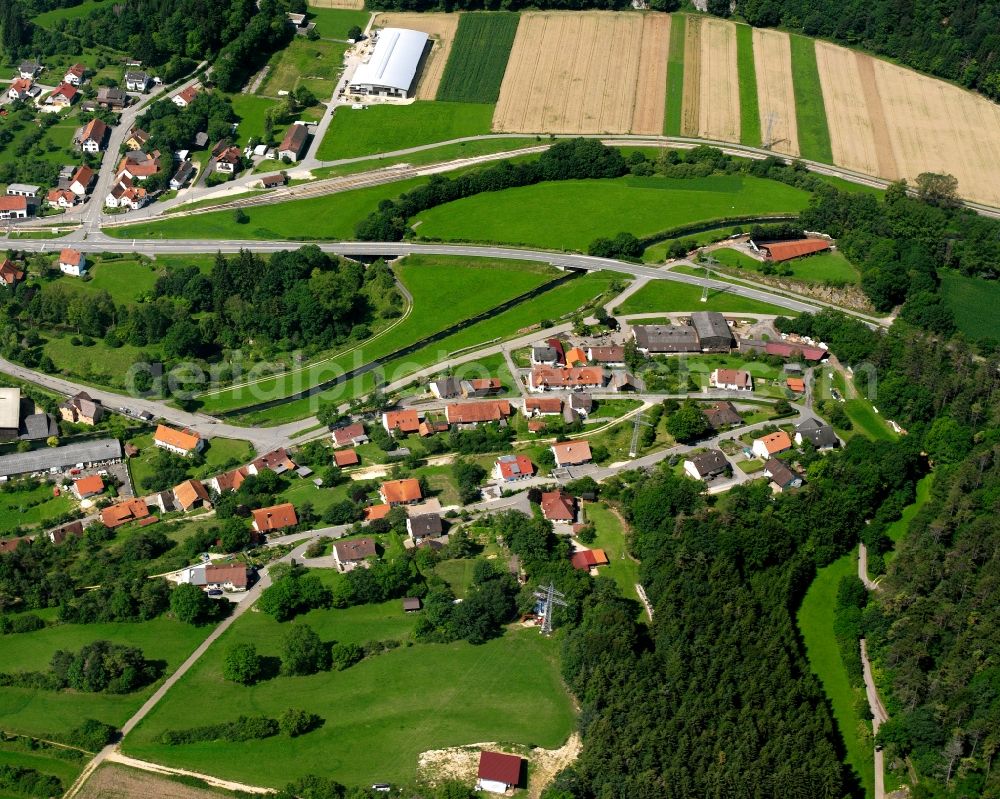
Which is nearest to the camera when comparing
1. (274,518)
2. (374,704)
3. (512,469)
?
(374,704)

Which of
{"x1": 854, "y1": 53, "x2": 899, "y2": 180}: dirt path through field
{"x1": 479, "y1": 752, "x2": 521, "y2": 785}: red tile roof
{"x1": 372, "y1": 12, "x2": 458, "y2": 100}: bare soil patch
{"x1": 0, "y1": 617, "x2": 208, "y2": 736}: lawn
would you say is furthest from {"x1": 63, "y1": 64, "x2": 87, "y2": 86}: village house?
{"x1": 479, "y1": 752, "x2": 521, "y2": 785}: red tile roof

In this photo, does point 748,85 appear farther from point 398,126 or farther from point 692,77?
point 398,126

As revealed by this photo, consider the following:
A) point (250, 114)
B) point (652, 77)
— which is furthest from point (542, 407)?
point (652, 77)

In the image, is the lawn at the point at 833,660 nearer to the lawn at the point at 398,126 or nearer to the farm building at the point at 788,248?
the farm building at the point at 788,248

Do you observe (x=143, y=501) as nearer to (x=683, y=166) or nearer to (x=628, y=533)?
(x=628, y=533)

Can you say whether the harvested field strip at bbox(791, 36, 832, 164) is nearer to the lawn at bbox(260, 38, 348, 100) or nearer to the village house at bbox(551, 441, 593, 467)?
the lawn at bbox(260, 38, 348, 100)
